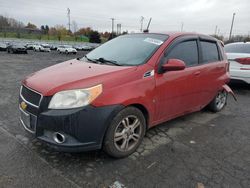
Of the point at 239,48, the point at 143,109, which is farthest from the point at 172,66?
the point at 239,48

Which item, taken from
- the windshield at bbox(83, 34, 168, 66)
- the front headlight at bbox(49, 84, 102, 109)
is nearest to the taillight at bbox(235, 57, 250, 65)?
the windshield at bbox(83, 34, 168, 66)

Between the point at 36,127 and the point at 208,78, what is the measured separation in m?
3.11

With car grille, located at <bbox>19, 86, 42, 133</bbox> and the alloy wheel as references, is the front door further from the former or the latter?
car grille, located at <bbox>19, 86, 42, 133</bbox>

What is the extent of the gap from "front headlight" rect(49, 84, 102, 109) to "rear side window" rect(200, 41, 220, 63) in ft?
8.25

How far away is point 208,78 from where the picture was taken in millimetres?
4312

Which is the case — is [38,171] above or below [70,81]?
below

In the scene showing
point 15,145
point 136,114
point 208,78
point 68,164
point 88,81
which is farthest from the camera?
point 208,78

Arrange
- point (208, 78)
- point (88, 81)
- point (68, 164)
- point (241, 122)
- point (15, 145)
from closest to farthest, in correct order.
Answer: point (88, 81)
point (68, 164)
point (15, 145)
point (208, 78)
point (241, 122)

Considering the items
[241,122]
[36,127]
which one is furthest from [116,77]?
[241,122]

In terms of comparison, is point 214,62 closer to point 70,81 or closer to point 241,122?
point 241,122

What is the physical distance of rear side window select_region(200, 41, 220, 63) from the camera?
427cm

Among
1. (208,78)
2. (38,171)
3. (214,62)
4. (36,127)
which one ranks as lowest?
(38,171)

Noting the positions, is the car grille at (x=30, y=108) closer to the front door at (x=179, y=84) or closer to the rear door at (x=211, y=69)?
the front door at (x=179, y=84)

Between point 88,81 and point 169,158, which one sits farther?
point 169,158
